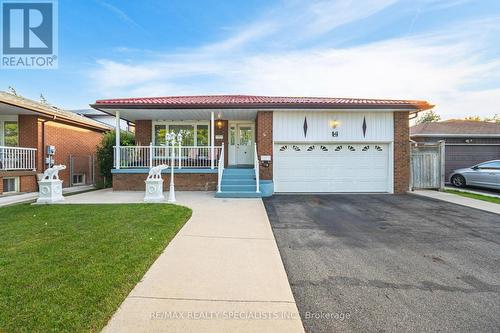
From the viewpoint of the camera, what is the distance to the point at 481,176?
38.0 ft

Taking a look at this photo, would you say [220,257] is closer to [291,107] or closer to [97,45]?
[291,107]

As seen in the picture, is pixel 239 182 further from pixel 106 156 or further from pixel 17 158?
pixel 17 158

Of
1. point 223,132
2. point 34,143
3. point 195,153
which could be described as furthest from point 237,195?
point 34,143

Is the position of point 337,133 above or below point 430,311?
above

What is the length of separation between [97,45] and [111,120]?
8667mm

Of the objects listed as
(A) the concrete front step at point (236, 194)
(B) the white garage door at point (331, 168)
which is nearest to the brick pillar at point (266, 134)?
(B) the white garage door at point (331, 168)

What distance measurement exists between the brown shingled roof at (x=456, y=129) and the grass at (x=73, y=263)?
16.0 m

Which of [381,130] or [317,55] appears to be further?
[317,55]

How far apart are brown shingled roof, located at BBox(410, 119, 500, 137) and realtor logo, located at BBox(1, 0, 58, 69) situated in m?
18.9

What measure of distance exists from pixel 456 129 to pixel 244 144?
13.6 metres

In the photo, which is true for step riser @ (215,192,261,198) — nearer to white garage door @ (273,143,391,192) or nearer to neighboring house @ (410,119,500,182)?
white garage door @ (273,143,391,192)

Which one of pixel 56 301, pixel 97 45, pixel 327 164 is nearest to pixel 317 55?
pixel 327 164

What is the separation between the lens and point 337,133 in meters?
10.4

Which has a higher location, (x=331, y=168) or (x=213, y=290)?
(x=331, y=168)
